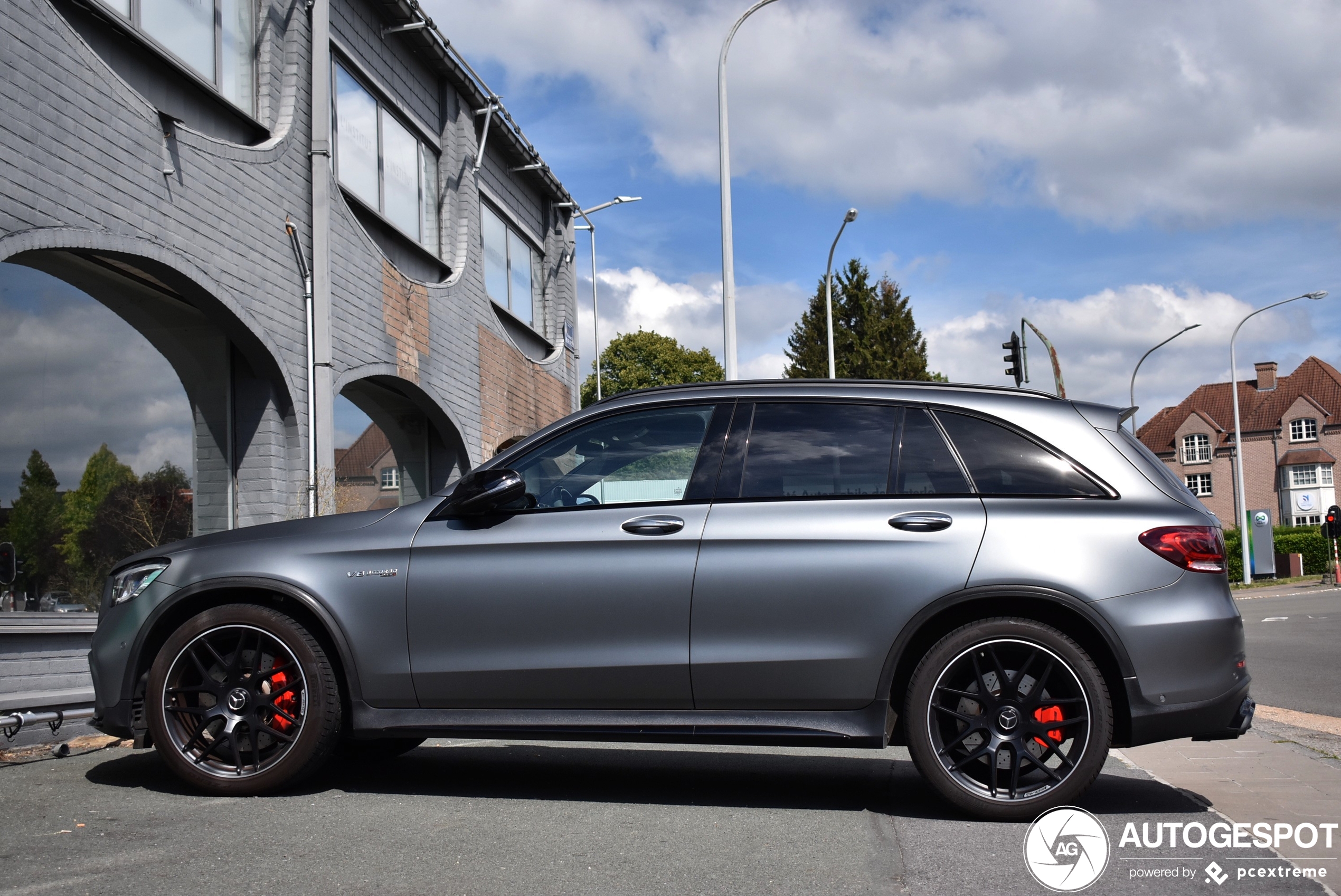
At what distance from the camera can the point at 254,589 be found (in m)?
5.05

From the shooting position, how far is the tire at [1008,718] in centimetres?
441

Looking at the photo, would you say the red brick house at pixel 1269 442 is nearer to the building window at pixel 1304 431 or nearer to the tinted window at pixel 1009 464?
the building window at pixel 1304 431

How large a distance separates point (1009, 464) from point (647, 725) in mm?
1781

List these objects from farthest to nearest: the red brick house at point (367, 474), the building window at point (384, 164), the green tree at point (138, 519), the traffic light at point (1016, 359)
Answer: the traffic light at point (1016, 359), the building window at point (384, 164), the red brick house at point (367, 474), the green tree at point (138, 519)

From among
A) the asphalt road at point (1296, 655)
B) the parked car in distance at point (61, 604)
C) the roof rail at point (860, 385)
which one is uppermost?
the roof rail at point (860, 385)

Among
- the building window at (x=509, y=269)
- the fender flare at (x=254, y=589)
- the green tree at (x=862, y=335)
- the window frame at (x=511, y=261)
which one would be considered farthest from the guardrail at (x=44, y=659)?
the green tree at (x=862, y=335)

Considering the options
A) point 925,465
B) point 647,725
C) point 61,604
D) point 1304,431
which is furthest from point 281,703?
point 1304,431

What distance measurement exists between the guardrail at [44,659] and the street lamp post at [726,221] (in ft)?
26.8

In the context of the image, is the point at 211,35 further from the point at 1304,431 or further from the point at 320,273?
the point at 1304,431

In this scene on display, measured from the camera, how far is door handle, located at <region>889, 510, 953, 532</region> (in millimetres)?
4590

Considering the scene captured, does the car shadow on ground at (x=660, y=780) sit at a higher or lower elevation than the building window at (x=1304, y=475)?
lower

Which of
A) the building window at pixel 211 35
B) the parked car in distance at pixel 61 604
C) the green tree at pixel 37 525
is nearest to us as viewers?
the green tree at pixel 37 525

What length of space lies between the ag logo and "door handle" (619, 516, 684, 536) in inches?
68.1

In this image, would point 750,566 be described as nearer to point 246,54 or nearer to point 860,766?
point 860,766
